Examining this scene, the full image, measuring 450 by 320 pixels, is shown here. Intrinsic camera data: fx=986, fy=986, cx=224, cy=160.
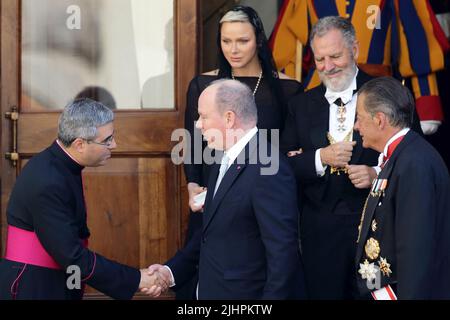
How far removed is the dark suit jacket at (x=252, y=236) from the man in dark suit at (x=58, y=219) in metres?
0.65

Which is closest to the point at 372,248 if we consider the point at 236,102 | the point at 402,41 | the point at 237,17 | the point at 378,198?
the point at 378,198

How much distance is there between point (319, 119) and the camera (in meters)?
5.20

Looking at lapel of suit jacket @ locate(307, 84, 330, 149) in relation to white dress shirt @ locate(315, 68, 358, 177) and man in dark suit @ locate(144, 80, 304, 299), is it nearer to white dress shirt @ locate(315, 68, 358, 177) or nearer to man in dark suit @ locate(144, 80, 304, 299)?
white dress shirt @ locate(315, 68, 358, 177)

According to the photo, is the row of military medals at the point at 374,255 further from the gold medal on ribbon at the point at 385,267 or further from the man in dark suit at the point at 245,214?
the man in dark suit at the point at 245,214

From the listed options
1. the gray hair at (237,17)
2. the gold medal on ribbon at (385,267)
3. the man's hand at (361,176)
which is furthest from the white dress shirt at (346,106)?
the gold medal on ribbon at (385,267)

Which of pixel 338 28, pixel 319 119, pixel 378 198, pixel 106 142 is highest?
pixel 338 28

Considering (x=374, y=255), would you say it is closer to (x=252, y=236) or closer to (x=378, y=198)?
(x=378, y=198)

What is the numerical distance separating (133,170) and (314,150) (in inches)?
54.6

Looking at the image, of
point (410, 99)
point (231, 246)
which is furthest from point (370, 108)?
point (231, 246)

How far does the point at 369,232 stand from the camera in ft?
14.0

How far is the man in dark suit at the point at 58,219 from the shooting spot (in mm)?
4488

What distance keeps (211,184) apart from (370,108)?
0.79 metres

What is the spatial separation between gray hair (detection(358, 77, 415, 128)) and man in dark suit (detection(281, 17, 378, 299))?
2.43 feet

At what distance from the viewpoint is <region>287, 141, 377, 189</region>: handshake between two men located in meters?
4.89
